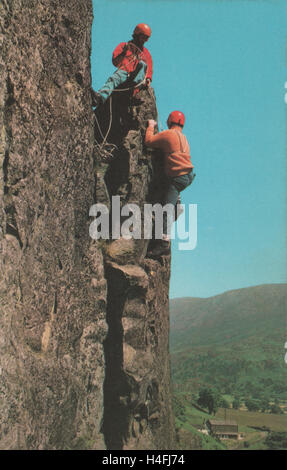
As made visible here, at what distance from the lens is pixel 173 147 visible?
29.4ft

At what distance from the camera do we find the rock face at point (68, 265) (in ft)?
17.2

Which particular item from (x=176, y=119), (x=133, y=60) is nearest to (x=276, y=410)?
(x=176, y=119)

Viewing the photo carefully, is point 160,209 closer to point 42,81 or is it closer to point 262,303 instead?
point 42,81

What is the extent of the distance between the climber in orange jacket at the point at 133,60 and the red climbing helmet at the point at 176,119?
3.07ft

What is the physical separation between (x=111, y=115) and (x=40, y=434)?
6.01 m

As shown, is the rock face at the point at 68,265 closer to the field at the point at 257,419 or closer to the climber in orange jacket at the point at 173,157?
the climber in orange jacket at the point at 173,157

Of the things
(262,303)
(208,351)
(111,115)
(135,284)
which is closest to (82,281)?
(135,284)

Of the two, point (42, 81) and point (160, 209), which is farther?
point (160, 209)

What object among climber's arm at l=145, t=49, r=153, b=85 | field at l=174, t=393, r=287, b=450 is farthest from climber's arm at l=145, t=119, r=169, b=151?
field at l=174, t=393, r=287, b=450

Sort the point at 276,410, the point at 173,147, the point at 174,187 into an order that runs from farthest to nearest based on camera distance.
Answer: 1. the point at 276,410
2. the point at 174,187
3. the point at 173,147

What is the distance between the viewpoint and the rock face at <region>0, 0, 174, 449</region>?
524 cm

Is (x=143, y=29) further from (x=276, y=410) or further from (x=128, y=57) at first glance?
(x=276, y=410)

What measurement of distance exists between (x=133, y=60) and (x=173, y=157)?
2.18 m

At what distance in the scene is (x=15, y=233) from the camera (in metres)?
5.28
